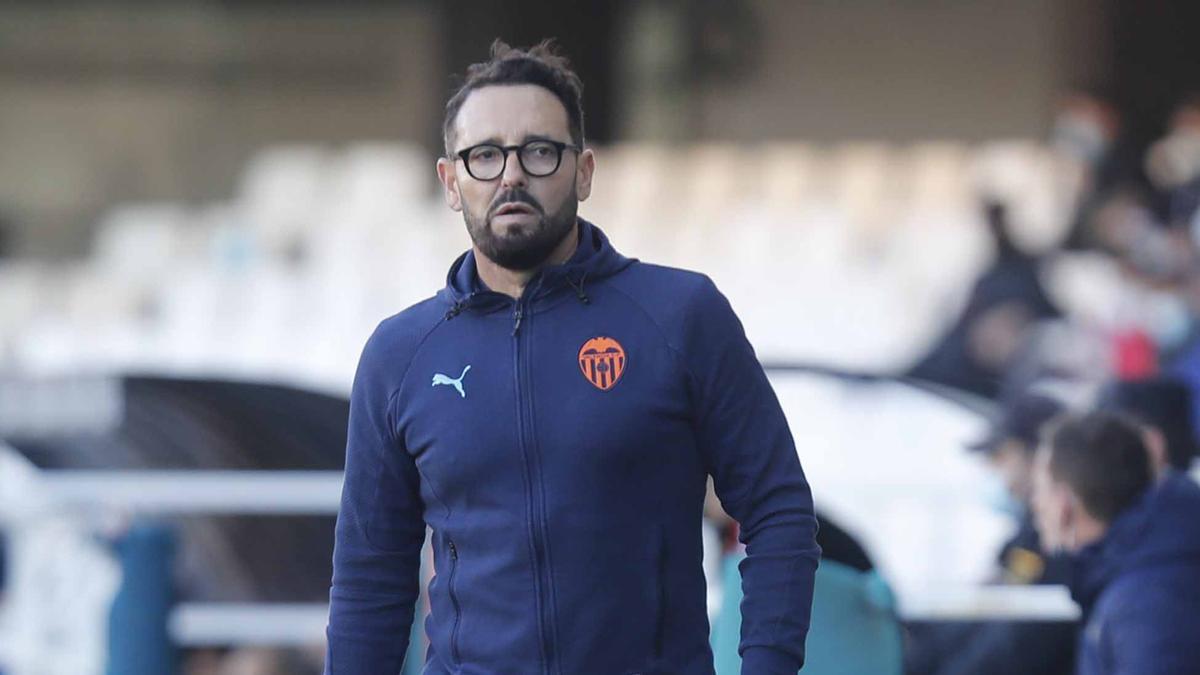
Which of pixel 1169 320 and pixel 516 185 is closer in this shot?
pixel 516 185

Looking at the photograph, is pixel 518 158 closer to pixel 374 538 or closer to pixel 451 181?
pixel 451 181

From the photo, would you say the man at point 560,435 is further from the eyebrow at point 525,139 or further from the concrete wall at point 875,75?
the concrete wall at point 875,75

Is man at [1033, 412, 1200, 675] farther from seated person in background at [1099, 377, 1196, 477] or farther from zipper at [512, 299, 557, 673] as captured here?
zipper at [512, 299, 557, 673]

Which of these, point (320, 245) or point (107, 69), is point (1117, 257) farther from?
point (107, 69)

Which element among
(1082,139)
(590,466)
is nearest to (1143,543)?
(590,466)

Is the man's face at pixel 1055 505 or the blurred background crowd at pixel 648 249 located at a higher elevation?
the man's face at pixel 1055 505

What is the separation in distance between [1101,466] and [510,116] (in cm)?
147

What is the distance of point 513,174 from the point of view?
2.32 meters

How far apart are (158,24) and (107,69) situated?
0.46 meters

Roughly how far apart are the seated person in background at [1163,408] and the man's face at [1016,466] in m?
0.31

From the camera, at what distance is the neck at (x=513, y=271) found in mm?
2365

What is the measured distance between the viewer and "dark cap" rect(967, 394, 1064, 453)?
4.73 meters

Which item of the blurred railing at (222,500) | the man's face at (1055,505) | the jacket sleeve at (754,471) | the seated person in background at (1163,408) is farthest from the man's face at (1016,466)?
the jacket sleeve at (754,471)

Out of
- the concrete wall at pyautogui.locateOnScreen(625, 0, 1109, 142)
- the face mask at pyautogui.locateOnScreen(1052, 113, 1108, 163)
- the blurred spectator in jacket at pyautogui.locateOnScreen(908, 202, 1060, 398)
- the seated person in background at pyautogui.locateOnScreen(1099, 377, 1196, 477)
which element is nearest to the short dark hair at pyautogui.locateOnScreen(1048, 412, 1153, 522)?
A: the seated person in background at pyautogui.locateOnScreen(1099, 377, 1196, 477)
